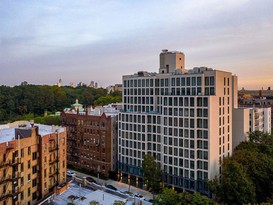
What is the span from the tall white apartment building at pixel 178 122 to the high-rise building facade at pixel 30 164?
64.2 ft

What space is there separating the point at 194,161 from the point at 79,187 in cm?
2267

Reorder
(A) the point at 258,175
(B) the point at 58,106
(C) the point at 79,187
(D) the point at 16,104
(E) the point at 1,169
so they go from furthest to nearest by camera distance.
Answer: (B) the point at 58,106 → (D) the point at 16,104 → (A) the point at 258,175 → (C) the point at 79,187 → (E) the point at 1,169

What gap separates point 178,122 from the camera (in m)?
54.3

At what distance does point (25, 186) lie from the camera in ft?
127

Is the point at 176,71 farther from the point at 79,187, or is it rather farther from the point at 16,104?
the point at 16,104

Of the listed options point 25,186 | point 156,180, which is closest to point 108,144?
point 156,180

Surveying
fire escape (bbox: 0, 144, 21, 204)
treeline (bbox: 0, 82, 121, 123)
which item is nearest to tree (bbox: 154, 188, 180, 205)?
fire escape (bbox: 0, 144, 21, 204)

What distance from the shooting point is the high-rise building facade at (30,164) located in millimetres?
35312

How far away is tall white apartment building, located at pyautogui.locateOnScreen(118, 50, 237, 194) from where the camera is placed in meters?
51.6

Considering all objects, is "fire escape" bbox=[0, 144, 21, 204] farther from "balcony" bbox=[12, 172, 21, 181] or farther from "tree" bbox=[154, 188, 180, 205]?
"tree" bbox=[154, 188, 180, 205]

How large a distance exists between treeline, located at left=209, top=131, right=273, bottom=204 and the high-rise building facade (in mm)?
26705

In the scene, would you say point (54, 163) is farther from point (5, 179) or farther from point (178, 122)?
point (178, 122)

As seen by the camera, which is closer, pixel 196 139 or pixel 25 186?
pixel 25 186

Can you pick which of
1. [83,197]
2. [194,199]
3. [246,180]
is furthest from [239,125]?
[83,197]
